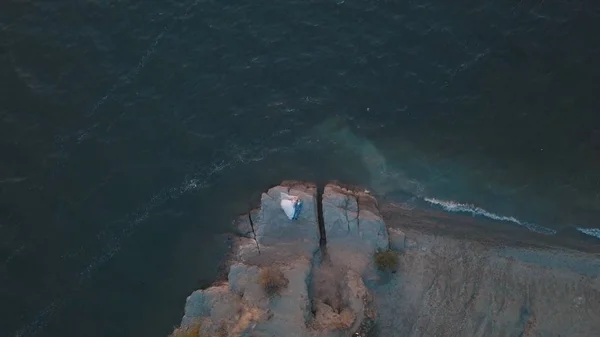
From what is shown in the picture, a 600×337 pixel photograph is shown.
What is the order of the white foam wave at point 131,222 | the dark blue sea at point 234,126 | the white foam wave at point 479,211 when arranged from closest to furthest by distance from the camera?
the white foam wave at point 131,222 → the white foam wave at point 479,211 → the dark blue sea at point 234,126

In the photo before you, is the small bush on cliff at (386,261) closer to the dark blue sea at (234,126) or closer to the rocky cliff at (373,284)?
the rocky cliff at (373,284)

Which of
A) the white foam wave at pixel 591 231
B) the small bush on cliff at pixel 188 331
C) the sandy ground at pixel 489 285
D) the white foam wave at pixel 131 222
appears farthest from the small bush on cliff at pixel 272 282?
the white foam wave at pixel 591 231

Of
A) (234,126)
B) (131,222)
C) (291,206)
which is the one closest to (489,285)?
(291,206)

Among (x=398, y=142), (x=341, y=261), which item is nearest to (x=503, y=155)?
(x=398, y=142)

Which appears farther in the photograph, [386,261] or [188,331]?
[386,261]

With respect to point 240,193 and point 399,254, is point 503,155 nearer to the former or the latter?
point 399,254

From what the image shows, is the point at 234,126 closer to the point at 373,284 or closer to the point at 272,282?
the point at 272,282

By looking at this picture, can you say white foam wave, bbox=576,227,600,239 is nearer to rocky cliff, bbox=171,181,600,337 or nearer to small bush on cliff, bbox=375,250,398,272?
rocky cliff, bbox=171,181,600,337

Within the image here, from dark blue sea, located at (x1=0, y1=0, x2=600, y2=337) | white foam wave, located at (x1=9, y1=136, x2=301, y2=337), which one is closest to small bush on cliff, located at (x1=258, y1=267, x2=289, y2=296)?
dark blue sea, located at (x1=0, y1=0, x2=600, y2=337)
